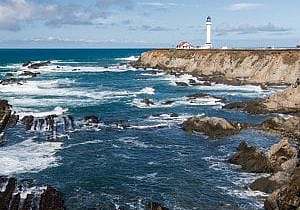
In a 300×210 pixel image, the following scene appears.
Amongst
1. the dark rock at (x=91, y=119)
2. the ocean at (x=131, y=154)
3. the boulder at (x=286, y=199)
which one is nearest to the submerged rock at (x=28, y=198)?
the ocean at (x=131, y=154)

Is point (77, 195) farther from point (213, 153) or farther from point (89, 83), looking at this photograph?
point (89, 83)

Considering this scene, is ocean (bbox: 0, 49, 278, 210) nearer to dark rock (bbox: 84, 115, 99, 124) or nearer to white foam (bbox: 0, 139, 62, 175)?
white foam (bbox: 0, 139, 62, 175)

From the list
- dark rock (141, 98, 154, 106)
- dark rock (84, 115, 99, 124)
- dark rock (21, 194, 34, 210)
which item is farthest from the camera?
dark rock (141, 98, 154, 106)

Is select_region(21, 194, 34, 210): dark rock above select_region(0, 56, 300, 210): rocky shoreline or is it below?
below

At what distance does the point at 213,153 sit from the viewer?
39.6 m

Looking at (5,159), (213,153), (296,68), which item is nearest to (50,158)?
(5,159)

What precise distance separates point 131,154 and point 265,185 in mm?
12340

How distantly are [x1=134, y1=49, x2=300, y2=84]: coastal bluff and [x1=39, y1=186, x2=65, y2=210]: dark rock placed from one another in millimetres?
59235

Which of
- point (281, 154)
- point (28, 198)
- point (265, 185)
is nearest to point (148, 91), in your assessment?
point (281, 154)

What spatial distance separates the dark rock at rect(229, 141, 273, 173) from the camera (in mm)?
34375

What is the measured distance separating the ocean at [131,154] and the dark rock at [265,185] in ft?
1.48

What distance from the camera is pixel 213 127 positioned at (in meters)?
45.9

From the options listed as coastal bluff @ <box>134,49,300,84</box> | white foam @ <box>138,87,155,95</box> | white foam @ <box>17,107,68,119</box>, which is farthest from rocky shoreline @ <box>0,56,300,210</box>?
coastal bluff @ <box>134,49,300,84</box>

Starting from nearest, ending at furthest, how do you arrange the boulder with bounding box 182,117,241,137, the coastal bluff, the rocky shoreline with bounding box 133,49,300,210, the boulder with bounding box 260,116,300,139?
the rocky shoreline with bounding box 133,49,300,210
the boulder with bounding box 260,116,300,139
the boulder with bounding box 182,117,241,137
the coastal bluff
